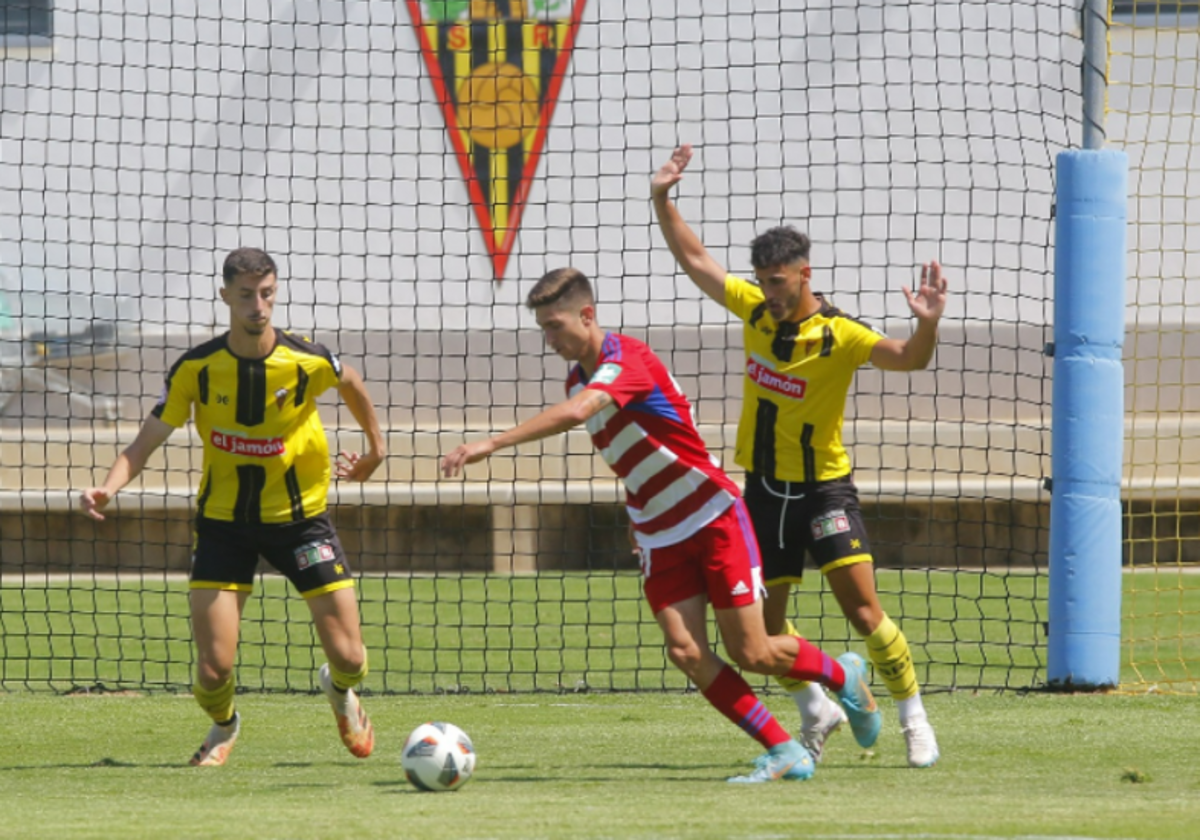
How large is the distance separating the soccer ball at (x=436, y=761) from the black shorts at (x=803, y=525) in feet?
4.61

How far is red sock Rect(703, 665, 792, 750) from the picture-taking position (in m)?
6.06

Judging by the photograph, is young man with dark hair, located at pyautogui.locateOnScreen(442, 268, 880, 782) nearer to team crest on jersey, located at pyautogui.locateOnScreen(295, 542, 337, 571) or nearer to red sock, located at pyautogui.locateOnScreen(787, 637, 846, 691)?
red sock, located at pyautogui.locateOnScreen(787, 637, 846, 691)

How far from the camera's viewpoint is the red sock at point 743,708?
239 inches

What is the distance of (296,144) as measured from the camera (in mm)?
21266

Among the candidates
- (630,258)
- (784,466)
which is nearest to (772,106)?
(630,258)

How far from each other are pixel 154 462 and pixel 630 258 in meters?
5.76

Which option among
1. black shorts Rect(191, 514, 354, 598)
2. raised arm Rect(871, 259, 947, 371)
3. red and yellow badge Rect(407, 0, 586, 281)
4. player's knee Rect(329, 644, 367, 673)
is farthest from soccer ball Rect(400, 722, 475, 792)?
red and yellow badge Rect(407, 0, 586, 281)

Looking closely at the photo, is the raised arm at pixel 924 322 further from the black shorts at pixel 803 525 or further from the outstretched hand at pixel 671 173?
the outstretched hand at pixel 671 173

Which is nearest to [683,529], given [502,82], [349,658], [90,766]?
[349,658]

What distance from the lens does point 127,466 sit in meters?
6.64

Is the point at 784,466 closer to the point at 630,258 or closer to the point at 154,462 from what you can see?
the point at 154,462

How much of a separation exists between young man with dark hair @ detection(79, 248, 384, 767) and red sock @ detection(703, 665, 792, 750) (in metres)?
1.51

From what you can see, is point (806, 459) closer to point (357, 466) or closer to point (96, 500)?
point (357, 466)

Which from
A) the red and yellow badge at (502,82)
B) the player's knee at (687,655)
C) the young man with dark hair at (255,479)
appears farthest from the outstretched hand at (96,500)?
the red and yellow badge at (502,82)
